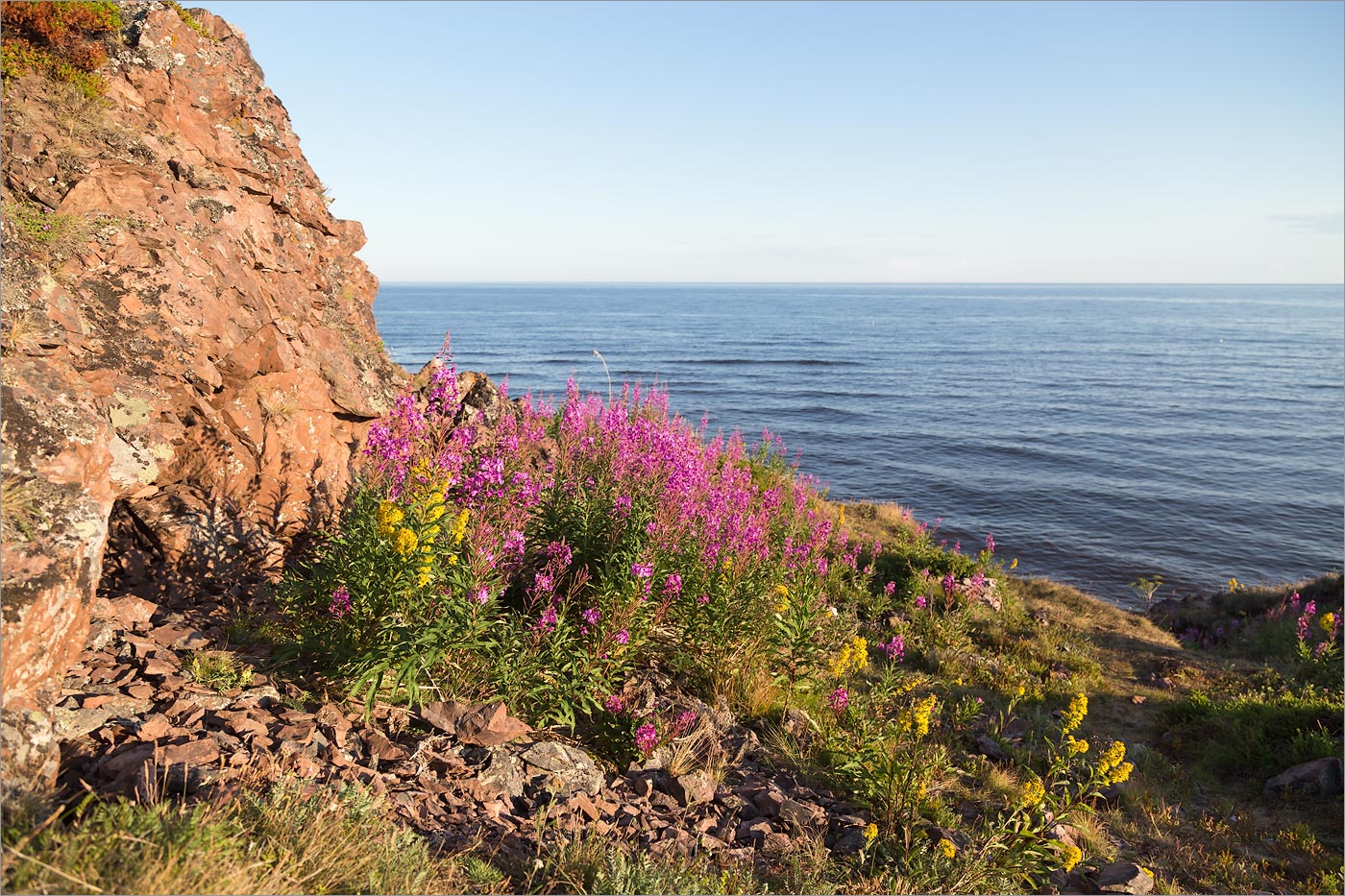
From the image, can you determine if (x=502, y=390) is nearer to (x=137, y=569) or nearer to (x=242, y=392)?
(x=242, y=392)

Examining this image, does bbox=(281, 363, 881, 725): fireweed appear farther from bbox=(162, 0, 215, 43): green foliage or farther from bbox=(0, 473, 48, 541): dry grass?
bbox=(162, 0, 215, 43): green foliage

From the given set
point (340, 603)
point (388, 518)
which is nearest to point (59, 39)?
point (388, 518)

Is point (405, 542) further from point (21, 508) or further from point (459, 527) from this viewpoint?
point (21, 508)

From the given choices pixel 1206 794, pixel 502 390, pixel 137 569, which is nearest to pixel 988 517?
pixel 1206 794

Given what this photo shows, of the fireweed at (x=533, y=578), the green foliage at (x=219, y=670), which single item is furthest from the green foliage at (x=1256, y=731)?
the green foliage at (x=219, y=670)

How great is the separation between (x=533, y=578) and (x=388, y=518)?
2237 millimetres

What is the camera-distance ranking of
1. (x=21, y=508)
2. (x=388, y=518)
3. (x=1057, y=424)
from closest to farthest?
(x=21, y=508) < (x=388, y=518) < (x=1057, y=424)

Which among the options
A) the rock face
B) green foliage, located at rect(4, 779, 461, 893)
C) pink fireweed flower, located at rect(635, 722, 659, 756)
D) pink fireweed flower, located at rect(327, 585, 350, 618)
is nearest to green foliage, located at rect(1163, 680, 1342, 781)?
pink fireweed flower, located at rect(635, 722, 659, 756)

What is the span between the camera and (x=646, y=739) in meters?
4.93

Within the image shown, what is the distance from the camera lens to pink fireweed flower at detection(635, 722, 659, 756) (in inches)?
194

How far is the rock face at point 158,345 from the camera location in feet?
12.2

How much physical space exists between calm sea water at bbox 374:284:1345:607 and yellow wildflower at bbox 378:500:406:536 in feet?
55.3

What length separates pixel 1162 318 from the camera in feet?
374

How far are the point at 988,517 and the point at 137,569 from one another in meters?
21.2
